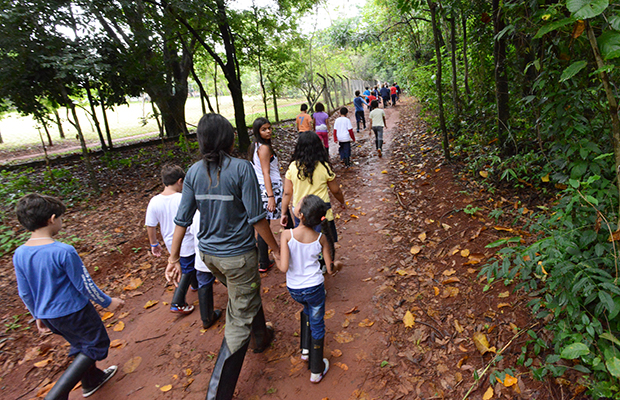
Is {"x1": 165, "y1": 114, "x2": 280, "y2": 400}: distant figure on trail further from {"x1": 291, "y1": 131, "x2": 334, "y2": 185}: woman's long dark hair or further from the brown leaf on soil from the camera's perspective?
the brown leaf on soil

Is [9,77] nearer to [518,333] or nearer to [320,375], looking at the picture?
[320,375]

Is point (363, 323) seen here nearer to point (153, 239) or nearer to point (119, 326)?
point (153, 239)

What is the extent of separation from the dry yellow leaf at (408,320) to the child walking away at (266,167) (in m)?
2.00

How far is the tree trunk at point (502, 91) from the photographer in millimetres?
5090

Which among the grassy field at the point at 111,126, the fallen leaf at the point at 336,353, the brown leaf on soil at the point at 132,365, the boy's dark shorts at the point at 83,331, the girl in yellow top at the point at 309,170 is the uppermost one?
the grassy field at the point at 111,126

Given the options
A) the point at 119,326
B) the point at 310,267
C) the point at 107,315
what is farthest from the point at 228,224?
the point at 107,315

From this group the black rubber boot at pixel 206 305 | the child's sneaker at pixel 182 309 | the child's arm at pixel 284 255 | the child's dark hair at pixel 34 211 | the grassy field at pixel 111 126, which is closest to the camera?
the child's dark hair at pixel 34 211

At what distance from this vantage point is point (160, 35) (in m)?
9.61

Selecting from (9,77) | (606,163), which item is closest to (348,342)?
(606,163)

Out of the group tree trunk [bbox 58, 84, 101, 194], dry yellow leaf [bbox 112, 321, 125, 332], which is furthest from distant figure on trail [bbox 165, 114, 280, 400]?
tree trunk [bbox 58, 84, 101, 194]

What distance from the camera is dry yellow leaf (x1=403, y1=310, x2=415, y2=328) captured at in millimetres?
3391

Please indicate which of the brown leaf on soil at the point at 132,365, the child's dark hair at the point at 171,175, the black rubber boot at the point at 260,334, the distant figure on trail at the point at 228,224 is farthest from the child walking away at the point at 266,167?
the brown leaf on soil at the point at 132,365

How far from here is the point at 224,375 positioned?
256 centimetres

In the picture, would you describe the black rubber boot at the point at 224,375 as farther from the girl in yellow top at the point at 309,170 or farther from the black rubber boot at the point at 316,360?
the girl in yellow top at the point at 309,170
